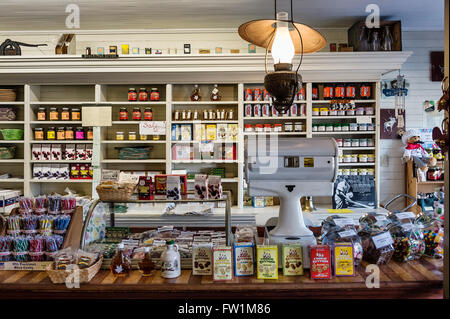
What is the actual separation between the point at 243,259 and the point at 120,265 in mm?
607

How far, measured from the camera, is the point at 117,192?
83.2 inches

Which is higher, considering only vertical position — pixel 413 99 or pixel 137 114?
pixel 413 99

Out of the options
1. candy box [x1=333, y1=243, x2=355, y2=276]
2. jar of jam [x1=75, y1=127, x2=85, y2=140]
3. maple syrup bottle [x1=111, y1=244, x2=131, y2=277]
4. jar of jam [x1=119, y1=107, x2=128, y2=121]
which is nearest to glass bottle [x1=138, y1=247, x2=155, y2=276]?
maple syrup bottle [x1=111, y1=244, x2=131, y2=277]

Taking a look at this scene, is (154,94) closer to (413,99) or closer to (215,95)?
(215,95)

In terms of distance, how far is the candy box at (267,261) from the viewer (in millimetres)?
1773

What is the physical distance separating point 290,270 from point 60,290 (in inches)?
42.2

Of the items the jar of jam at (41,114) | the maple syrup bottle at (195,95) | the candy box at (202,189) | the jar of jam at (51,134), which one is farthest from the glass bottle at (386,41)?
the jar of jam at (41,114)

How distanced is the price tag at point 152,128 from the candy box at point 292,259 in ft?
10.7

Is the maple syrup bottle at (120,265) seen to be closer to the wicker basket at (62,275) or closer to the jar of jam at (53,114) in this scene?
the wicker basket at (62,275)

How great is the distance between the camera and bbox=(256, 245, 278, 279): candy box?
1773 mm

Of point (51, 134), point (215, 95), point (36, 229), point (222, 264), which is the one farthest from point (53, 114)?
point (222, 264)
